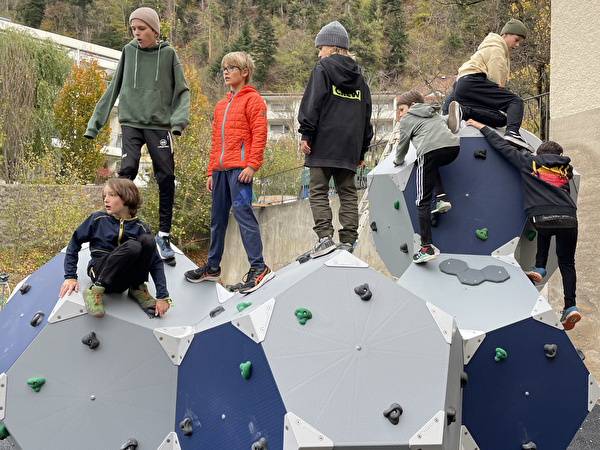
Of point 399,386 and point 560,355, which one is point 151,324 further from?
point 560,355

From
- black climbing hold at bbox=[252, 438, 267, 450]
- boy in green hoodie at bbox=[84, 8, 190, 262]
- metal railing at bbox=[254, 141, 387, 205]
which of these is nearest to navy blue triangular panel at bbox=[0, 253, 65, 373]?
boy in green hoodie at bbox=[84, 8, 190, 262]

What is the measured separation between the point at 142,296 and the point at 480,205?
313 centimetres

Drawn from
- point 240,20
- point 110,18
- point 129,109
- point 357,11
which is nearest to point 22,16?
point 110,18

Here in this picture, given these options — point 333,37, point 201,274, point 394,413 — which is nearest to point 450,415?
point 394,413

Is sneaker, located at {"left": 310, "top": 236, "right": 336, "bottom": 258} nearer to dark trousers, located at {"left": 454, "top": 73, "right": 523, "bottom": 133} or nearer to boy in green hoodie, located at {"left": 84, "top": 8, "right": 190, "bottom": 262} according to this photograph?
boy in green hoodie, located at {"left": 84, "top": 8, "right": 190, "bottom": 262}

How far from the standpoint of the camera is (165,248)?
5.21 m

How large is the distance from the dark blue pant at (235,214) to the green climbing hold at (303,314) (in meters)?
1.19

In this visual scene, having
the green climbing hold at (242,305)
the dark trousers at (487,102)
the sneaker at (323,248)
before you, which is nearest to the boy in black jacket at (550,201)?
the dark trousers at (487,102)

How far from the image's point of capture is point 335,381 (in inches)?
127

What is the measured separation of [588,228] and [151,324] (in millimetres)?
6294

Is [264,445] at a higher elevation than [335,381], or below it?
below

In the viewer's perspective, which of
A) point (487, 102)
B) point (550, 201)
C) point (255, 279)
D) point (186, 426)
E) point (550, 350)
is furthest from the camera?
point (487, 102)

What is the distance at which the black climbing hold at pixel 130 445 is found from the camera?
373cm

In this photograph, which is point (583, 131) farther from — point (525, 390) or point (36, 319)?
point (36, 319)
